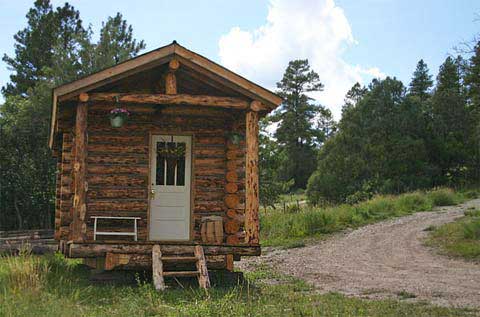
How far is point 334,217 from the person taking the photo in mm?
21031

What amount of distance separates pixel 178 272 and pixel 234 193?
3.13 m

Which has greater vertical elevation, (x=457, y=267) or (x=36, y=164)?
(x=36, y=164)

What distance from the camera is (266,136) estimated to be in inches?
1134

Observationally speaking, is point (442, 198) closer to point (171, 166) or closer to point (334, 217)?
point (334, 217)

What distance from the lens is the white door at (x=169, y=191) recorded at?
12.4 metres

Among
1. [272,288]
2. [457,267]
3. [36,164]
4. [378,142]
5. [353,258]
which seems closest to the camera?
[272,288]

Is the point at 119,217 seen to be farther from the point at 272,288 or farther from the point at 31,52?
the point at 31,52

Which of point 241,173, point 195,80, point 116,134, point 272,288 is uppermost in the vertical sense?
point 195,80

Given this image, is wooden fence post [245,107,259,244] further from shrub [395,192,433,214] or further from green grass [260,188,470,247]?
shrub [395,192,433,214]

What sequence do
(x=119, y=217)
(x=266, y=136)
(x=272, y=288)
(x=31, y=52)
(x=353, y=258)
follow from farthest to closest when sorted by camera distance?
(x=31, y=52), (x=266, y=136), (x=353, y=258), (x=119, y=217), (x=272, y=288)

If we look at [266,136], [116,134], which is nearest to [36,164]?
[266,136]

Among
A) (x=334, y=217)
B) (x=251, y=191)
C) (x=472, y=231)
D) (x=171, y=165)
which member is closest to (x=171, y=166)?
(x=171, y=165)

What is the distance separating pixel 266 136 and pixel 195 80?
16.8 metres

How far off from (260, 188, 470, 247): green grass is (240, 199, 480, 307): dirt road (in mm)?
826
